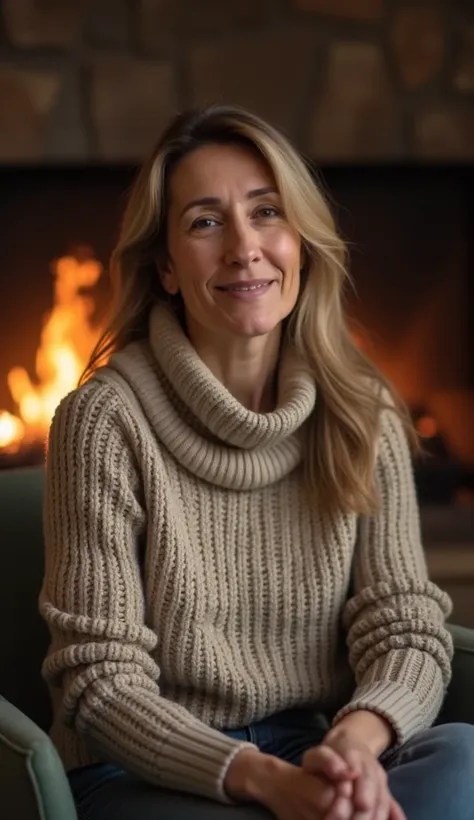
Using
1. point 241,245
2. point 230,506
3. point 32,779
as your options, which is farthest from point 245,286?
point 32,779

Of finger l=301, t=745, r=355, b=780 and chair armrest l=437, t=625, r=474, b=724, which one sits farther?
chair armrest l=437, t=625, r=474, b=724

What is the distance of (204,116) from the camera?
5.07ft

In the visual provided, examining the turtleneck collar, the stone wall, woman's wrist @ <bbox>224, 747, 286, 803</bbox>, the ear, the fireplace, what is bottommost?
woman's wrist @ <bbox>224, 747, 286, 803</bbox>

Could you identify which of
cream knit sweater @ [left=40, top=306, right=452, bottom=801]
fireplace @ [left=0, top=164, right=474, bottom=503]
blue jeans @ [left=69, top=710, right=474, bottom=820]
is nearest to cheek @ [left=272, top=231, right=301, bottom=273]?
cream knit sweater @ [left=40, top=306, right=452, bottom=801]

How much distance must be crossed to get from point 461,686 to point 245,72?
4.96ft

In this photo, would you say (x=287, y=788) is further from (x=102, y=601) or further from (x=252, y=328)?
(x=252, y=328)

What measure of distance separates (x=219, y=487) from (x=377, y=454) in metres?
0.21

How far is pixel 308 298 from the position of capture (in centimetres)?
162

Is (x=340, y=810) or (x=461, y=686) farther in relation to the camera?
(x=461, y=686)

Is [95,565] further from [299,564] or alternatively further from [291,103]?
[291,103]

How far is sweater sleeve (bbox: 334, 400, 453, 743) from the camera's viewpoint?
1.41 m

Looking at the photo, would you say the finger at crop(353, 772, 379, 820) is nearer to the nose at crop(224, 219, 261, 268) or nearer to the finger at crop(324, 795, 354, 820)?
the finger at crop(324, 795, 354, 820)

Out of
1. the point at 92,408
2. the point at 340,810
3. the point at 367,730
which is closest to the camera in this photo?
the point at 340,810

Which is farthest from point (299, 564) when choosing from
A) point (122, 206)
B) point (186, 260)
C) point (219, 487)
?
point (122, 206)
